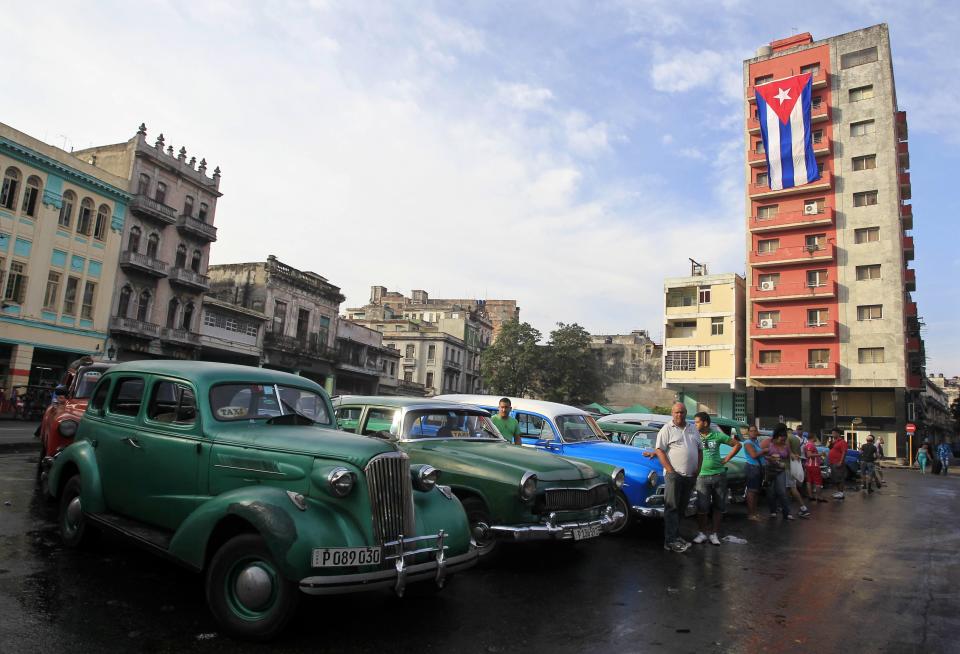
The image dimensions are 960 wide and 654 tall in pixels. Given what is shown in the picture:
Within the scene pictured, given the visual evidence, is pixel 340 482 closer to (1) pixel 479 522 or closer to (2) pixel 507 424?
(1) pixel 479 522

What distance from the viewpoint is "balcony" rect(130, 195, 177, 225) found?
3219 centimetres

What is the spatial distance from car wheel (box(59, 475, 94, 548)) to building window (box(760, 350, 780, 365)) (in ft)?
145

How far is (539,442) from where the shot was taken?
9.77 metres

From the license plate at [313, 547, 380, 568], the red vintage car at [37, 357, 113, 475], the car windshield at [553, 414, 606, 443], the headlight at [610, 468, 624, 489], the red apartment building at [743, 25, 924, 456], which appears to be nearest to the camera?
the license plate at [313, 547, 380, 568]

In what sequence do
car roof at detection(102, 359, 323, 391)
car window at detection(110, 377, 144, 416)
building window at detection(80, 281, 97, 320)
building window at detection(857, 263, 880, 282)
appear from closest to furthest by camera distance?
car roof at detection(102, 359, 323, 391) → car window at detection(110, 377, 144, 416) → building window at detection(80, 281, 97, 320) → building window at detection(857, 263, 880, 282)

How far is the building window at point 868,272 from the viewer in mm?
40375

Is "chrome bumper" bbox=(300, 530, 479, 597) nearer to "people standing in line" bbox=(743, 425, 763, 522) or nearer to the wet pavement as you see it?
the wet pavement

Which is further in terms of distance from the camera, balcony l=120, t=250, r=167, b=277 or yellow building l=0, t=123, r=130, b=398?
balcony l=120, t=250, r=167, b=277

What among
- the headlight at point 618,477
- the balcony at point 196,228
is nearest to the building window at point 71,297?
the balcony at point 196,228

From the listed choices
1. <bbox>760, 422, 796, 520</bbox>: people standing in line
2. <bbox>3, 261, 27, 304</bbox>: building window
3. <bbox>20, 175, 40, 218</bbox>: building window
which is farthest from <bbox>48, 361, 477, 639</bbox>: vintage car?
<bbox>20, 175, 40, 218</bbox>: building window

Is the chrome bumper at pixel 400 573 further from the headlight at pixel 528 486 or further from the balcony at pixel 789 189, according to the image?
the balcony at pixel 789 189

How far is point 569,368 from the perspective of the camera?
53219 mm

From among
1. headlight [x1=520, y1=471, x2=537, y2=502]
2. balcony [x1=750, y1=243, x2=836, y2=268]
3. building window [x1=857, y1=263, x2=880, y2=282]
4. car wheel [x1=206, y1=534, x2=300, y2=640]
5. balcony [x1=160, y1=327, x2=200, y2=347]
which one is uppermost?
balcony [x1=750, y1=243, x2=836, y2=268]

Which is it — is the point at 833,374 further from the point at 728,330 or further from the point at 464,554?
the point at 464,554
